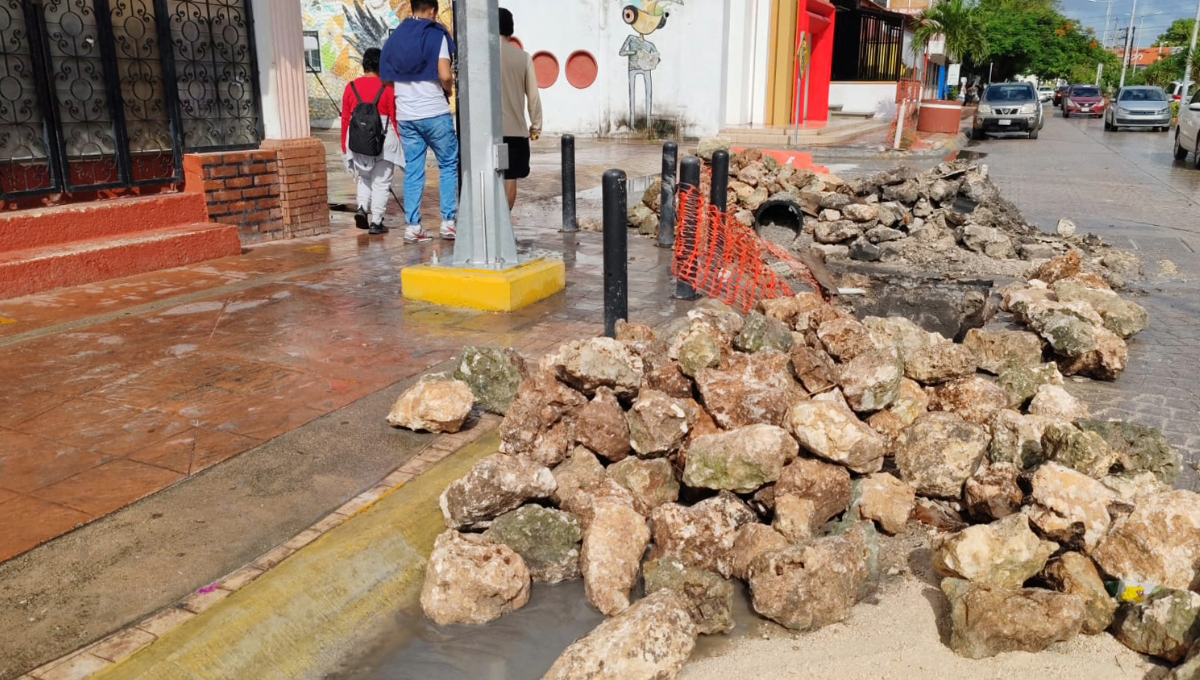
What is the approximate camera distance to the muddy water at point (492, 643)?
9.44 ft

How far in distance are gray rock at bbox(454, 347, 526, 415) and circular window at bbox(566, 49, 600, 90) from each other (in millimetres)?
18451

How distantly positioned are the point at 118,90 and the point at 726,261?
4582 mm

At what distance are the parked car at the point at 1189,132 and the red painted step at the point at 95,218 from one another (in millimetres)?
19245

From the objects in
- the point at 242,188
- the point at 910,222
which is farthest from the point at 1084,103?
the point at 242,188

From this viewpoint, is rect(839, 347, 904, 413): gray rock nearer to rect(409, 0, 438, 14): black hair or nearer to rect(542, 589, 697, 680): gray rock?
rect(542, 589, 697, 680): gray rock

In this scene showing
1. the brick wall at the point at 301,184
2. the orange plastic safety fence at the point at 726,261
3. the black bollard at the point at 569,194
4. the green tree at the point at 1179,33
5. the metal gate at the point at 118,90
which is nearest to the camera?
the metal gate at the point at 118,90

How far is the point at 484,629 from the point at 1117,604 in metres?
2.06

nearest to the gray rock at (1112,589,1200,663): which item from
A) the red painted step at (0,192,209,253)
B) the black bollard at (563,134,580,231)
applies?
the red painted step at (0,192,209,253)

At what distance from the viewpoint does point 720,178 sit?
7094 millimetres

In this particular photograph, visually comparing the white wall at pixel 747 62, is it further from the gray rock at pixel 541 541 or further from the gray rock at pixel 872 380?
the gray rock at pixel 541 541

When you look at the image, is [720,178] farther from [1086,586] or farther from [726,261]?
[1086,586]

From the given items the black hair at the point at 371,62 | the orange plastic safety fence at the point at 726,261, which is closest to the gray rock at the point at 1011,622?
the orange plastic safety fence at the point at 726,261

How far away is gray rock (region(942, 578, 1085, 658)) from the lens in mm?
2818

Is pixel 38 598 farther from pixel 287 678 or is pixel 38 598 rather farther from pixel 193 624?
pixel 287 678
